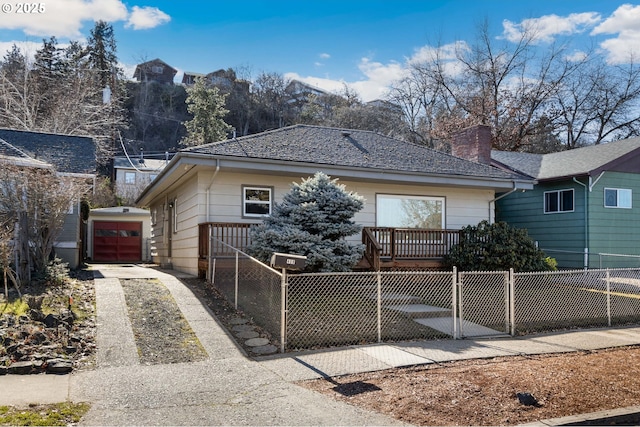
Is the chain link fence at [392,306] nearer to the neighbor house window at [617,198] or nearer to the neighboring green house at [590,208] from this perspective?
the neighboring green house at [590,208]

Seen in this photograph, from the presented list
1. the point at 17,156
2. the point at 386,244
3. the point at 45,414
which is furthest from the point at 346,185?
the point at 45,414

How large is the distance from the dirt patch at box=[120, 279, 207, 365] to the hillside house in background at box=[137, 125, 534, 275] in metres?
2.26

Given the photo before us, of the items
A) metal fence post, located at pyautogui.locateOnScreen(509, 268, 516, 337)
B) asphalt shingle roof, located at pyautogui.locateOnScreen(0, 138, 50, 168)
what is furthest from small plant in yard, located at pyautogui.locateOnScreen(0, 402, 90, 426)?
asphalt shingle roof, located at pyautogui.locateOnScreen(0, 138, 50, 168)

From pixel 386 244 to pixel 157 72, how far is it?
203 feet

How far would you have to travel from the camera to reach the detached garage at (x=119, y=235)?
79.3 feet

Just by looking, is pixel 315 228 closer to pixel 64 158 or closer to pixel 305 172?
pixel 305 172

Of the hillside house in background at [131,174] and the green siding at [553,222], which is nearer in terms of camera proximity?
A: the green siding at [553,222]

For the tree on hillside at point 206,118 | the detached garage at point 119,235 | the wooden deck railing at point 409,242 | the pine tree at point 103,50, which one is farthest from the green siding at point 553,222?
the pine tree at point 103,50

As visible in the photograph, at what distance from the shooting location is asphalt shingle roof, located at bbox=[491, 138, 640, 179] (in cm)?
1662

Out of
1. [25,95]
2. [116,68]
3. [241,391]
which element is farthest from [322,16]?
[116,68]

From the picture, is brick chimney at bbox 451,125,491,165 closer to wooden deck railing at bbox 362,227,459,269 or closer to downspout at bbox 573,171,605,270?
downspout at bbox 573,171,605,270

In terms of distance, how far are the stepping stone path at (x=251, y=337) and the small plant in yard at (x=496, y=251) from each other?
23.7 ft

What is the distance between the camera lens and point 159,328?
7922 mm
